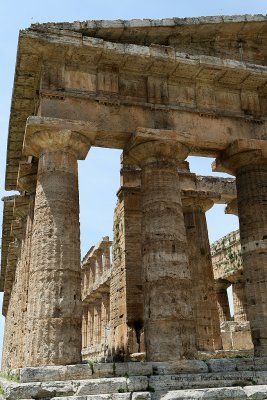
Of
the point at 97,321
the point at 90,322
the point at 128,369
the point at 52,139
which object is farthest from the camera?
the point at 90,322

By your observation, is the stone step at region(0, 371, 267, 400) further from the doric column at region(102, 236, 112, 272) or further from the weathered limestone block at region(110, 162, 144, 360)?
the doric column at region(102, 236, 112, 272)

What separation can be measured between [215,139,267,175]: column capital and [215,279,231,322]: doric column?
54.1 ft

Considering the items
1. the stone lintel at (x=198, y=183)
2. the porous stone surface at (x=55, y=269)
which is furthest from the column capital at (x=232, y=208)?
the porous stone surface at (x=55, y=269)

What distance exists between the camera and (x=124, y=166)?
17844mm

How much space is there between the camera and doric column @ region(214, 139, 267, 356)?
42.7ft

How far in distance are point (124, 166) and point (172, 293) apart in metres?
7.29

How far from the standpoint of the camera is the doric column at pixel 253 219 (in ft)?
42.7

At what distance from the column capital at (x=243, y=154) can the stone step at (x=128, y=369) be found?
19.8 feet

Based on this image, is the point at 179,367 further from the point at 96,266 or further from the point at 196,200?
the point at 96,266

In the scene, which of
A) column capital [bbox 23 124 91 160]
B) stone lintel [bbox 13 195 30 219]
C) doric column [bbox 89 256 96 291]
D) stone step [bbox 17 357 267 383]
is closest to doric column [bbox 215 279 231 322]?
doric column [bbox 89 256 96 291]

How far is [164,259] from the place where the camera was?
39.4 ft

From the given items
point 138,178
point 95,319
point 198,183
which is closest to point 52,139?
point 138,178

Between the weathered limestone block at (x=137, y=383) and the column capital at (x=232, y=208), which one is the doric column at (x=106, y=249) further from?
the weathered limestone block at (x=137, y=383)

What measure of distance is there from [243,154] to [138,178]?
4.68 meters
